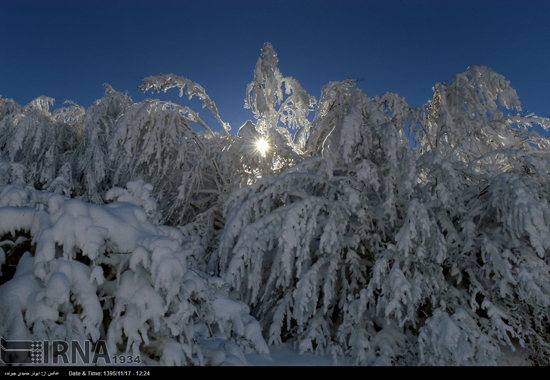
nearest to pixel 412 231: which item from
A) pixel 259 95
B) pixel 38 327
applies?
pixel 38 327

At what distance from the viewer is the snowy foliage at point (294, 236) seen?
2555 millimetres

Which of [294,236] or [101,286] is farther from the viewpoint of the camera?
[294,236]

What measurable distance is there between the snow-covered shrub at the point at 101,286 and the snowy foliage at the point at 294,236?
0.04ft

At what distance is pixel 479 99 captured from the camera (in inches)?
275

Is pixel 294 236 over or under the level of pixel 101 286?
over

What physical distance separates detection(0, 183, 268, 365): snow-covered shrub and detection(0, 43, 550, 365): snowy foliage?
1 centimetres

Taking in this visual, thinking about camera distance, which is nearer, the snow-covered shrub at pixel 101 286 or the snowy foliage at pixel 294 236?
the snow-covered shrub at pixel 101 286

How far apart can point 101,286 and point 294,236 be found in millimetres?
2265

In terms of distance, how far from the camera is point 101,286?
2.75m

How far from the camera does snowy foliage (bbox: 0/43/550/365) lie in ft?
8.38

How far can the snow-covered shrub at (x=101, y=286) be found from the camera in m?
2.27

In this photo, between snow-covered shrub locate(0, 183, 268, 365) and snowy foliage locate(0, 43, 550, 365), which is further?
snowy foliage locate(0, 43, 550, 365)

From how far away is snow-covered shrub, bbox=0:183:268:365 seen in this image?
7.45 feet
